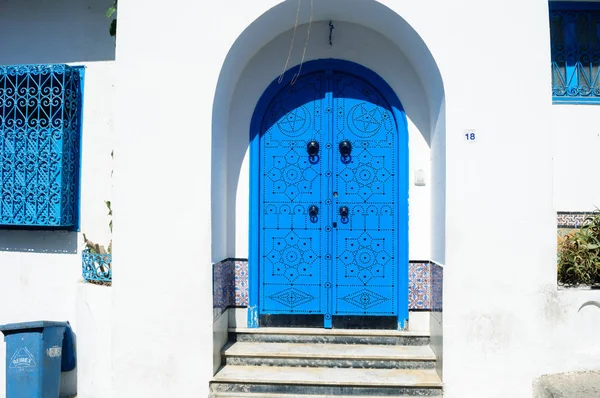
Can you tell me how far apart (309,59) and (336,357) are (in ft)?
8.55

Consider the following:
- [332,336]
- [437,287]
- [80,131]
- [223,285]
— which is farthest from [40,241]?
[437,287]

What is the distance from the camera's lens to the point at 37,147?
4562 millimetres

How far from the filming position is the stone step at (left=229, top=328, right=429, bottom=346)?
4.18m

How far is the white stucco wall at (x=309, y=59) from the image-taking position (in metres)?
4.33

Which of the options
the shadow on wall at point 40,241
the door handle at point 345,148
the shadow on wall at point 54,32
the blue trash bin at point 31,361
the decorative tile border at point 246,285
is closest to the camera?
the decorative tile border at point 246,285

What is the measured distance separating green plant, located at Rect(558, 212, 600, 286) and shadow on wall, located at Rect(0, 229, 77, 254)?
14.3ft

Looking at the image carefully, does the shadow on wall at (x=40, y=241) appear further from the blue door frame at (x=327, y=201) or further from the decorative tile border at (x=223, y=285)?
the blue door frame at (x=327, y=201)

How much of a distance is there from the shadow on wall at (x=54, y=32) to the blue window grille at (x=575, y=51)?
4.32 metres

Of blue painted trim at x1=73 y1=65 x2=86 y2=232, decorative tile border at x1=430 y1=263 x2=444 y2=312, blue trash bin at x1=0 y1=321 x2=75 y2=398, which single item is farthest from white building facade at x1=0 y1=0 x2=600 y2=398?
blue painted trim at x1=73 y1=65 x2=86 y2=232

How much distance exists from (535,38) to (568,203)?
172 cm

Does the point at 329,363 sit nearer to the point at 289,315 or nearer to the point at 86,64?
the point at 289,315

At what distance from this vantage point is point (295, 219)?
4367 mm

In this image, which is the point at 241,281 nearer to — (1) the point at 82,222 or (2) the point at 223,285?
(2) the point at 223,285

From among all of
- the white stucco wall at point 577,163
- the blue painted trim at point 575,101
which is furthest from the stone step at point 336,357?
the blue painted trim at point 575,101
